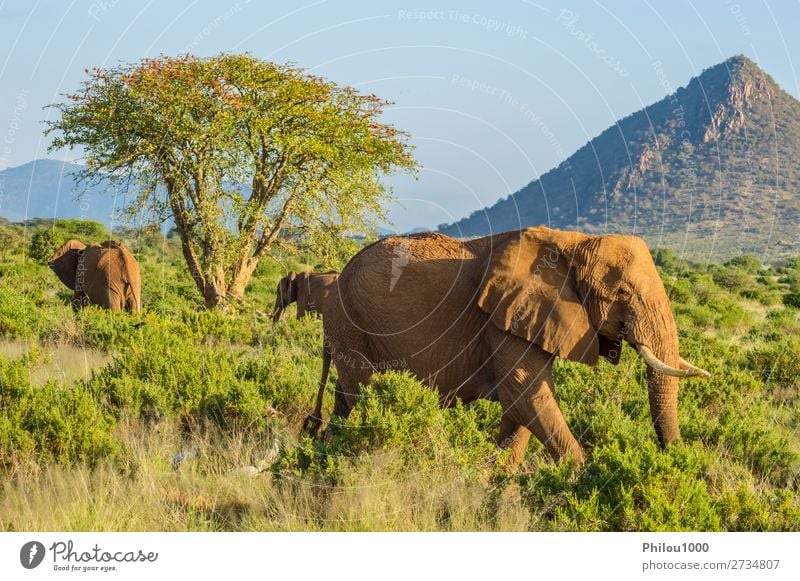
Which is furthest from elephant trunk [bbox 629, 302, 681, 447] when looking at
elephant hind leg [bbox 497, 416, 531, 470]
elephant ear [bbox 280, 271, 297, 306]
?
elephant ear [bbox 280, 271, 297, 306]

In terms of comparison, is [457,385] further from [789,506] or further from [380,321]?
[789,506]

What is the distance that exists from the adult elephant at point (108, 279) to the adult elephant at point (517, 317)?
13953 mm

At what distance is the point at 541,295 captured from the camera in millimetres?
7844

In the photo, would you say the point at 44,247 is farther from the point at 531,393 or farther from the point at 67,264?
the point at 531,393

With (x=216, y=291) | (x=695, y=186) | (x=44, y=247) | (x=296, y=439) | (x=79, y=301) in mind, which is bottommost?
(x=296, y=439)

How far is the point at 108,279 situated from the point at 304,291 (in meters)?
5.85

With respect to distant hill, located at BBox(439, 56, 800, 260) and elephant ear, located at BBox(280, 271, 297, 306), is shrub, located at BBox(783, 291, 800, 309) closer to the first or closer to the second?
distant hill, located at BBox(439, 56, 800, 260)

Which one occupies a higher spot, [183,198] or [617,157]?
[617,157]


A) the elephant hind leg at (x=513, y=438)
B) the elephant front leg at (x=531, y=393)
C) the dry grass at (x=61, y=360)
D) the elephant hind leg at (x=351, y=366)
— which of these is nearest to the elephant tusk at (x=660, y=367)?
the elephant front leg at (x=531, y=393)

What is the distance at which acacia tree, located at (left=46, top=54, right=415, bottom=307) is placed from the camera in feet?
66.7

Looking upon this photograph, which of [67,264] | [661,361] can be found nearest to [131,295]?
[67,264]

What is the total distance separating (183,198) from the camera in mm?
21719

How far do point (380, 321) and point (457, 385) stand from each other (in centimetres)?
91
